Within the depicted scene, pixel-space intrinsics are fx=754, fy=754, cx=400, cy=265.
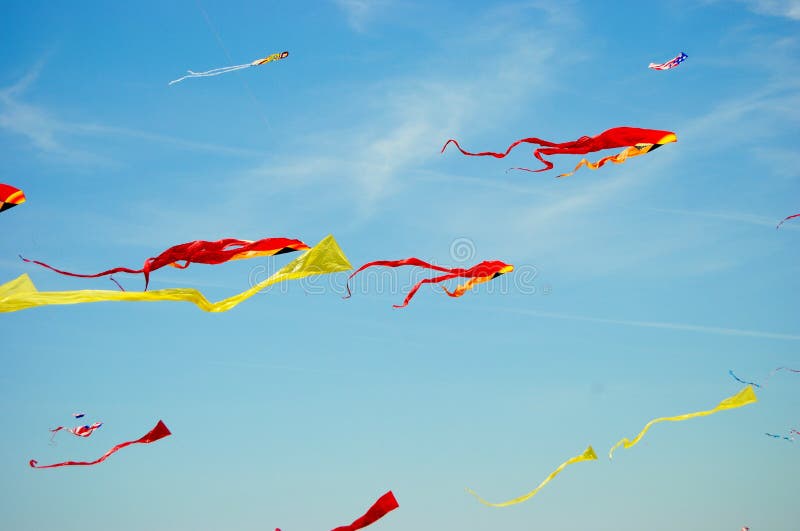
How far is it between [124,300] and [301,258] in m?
4.24

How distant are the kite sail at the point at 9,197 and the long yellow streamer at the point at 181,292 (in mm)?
1871

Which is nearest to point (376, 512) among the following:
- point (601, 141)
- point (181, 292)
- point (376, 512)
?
point (376, 512)

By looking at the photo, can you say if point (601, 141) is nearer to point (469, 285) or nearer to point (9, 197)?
point (469, 285)

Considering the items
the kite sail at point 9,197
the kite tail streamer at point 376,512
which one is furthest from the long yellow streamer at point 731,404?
the kite sail at point 9,197

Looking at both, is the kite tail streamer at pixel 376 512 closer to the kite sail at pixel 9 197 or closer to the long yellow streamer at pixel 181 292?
the long yellow streamer at pixel 181 292

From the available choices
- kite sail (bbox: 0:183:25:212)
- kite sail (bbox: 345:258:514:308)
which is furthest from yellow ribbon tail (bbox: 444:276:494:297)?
kite sail (bbox: 0:183:25:212)

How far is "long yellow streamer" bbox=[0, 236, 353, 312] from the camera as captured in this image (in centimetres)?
1755

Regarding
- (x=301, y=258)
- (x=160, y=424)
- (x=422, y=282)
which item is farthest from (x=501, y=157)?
(x=160, y=424)

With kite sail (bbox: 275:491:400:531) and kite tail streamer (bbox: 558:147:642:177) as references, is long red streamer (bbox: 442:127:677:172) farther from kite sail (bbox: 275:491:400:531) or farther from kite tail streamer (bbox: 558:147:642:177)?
kite sail (bbox: 275:491:400:531)

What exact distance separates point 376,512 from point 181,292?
6.83 metres

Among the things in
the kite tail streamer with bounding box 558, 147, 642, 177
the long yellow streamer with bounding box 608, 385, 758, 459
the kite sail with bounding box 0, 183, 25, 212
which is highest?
the kite sail with bounding box 0, 183, 25, 212

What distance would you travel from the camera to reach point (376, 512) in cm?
1684

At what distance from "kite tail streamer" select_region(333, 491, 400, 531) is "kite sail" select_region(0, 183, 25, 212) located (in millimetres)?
11178

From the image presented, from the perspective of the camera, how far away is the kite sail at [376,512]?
55.1 feet
